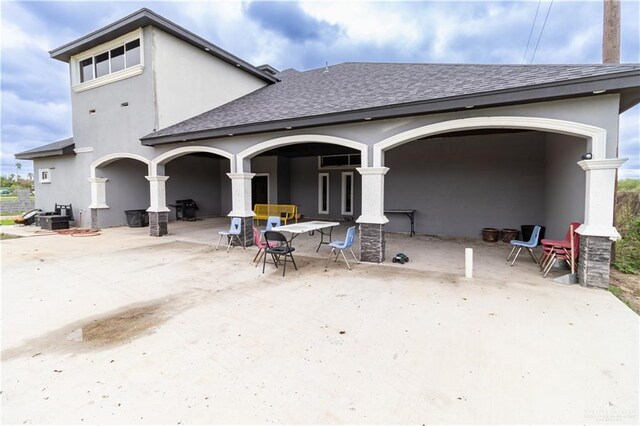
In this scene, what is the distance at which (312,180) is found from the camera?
1340 centimetres

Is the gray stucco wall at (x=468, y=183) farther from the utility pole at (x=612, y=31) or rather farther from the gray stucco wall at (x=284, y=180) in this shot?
the gray stucco wall at (x=284, y=180)

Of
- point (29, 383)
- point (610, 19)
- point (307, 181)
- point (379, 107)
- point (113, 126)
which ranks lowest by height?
point (29, 383)

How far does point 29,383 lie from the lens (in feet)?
7.91

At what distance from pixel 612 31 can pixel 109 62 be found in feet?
49.1

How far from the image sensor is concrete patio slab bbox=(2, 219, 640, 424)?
2.11 metres

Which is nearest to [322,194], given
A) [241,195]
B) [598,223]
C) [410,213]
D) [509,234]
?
[410,213]

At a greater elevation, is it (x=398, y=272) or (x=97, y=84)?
(x=97, y=84)

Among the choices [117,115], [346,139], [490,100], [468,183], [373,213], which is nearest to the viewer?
[490,100]

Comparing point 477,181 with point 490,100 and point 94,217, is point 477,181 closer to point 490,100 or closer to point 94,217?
point 490,100

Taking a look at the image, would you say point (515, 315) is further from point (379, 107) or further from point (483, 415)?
point (379, 107)

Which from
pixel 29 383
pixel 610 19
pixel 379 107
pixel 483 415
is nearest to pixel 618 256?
pixel 610 19

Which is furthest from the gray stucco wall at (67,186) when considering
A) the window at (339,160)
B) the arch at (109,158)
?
the window at (339,160)

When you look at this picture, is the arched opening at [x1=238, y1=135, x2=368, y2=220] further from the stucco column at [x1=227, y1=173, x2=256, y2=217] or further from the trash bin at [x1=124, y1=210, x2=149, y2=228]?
the trash bin at [x1=124, y1=210, x2=149, y2=228]

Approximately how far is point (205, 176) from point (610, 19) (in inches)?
607
